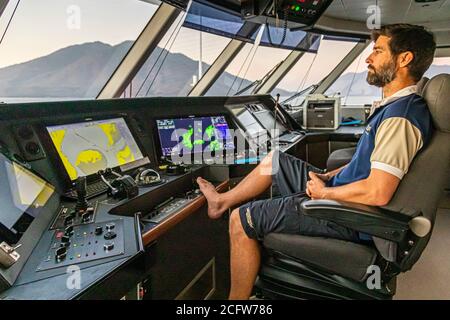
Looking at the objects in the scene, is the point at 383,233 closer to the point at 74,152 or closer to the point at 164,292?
the point at 164,292

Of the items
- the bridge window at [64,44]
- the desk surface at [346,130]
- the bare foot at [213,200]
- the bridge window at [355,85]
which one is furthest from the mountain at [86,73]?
the bridge window at [355,85]

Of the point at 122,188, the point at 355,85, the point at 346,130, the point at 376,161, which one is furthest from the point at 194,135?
the point at 355,85

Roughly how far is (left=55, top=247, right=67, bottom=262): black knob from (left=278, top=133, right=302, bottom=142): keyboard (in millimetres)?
2286

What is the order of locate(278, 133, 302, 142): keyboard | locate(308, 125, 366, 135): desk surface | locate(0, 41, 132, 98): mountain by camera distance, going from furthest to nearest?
locate(308, 125, 366, 135): desk surface → locate(278, 133, 302, 142): keyboard → locate(0, 41, 132, 98): mountain

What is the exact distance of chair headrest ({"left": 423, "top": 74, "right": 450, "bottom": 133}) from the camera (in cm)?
125

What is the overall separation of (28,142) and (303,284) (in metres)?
1.28

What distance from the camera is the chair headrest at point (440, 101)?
1249mm

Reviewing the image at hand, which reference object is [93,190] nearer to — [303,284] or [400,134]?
[303,284]

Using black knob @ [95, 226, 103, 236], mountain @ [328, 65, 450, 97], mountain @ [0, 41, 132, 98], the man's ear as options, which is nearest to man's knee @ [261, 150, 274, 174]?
the man's ear

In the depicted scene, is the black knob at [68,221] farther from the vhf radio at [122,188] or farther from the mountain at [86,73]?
the mountain at [86,73]

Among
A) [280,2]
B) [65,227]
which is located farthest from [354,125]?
[65,227]

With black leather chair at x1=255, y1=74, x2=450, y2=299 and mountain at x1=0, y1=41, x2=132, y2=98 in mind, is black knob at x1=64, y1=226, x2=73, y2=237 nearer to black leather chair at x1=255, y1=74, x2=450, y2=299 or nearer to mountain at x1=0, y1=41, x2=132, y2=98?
black leather chair at x1=255, y1=74, x2=450, y2=299

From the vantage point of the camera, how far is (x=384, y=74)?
156 centimetres
